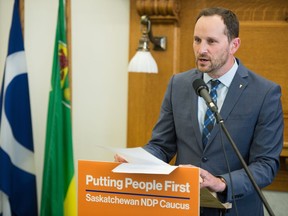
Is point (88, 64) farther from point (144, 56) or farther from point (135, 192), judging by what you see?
point (135, 192)

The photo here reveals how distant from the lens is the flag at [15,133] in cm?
274

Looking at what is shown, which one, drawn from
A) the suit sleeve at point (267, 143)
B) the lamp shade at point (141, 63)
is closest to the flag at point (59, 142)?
the lamp shade at point (141, 63)

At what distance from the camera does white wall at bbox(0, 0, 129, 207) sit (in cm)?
271

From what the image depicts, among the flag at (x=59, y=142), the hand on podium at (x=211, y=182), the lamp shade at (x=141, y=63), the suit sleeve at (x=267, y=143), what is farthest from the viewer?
the flag at (x=59, y=142)

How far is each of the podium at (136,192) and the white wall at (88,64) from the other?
4.87ft

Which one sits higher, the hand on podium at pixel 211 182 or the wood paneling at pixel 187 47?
the wood paneling at pixel 187 47

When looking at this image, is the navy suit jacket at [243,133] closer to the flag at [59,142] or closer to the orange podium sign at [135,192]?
the orange podium sign at [135,192]

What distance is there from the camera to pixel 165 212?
47.8 inches

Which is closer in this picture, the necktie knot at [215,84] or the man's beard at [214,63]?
the man's beard at [214,63]

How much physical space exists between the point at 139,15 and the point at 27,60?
86 centimetres

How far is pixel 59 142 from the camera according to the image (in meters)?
2.70

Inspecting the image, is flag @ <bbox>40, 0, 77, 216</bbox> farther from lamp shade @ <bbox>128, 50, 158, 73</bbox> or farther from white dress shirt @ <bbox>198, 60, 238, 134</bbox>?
white dress shirt @ <bbox>198, 60, 238, 134</bbox>

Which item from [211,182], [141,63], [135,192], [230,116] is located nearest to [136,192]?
[135,192]

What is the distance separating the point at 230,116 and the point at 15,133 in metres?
1.63
